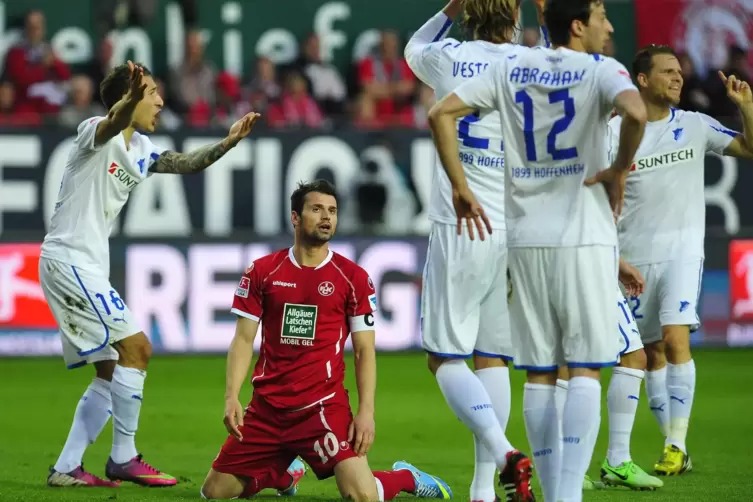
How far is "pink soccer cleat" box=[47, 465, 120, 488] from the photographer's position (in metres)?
6.86

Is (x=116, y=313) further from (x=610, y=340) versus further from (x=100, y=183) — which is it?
(x=610, y=340)

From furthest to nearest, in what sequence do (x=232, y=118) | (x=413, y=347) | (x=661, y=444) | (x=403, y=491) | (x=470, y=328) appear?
(x=232, y=118)
(x=413, y=347)
(x=661, y=444)
(x=403, y=491)
(x=470, y=328)

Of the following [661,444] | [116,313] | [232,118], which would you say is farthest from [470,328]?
[232,118]

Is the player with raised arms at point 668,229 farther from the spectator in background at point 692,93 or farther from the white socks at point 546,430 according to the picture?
the spectator in background at point 692,93

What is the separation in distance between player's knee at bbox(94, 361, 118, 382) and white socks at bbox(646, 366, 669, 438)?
9.92 ft

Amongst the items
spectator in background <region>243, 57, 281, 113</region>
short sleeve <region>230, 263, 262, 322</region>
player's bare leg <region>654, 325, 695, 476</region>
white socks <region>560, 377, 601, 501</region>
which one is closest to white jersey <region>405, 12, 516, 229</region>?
short sleeve <region>230, 263, 262, 322</region>

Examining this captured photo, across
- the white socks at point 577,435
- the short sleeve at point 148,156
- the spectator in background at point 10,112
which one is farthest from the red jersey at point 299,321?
the spectator in background at point 10,112

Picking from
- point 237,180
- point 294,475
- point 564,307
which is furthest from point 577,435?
point 237,180

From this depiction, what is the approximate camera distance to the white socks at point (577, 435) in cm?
507

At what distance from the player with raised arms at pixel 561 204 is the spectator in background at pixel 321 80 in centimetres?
1125

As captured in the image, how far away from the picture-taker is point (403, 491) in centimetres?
646

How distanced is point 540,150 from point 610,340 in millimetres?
767

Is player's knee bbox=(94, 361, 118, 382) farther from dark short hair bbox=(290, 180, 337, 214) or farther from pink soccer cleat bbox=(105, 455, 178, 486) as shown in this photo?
dark short hair bbox=(290, 180, 337, 214)

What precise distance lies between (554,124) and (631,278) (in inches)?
40.5
